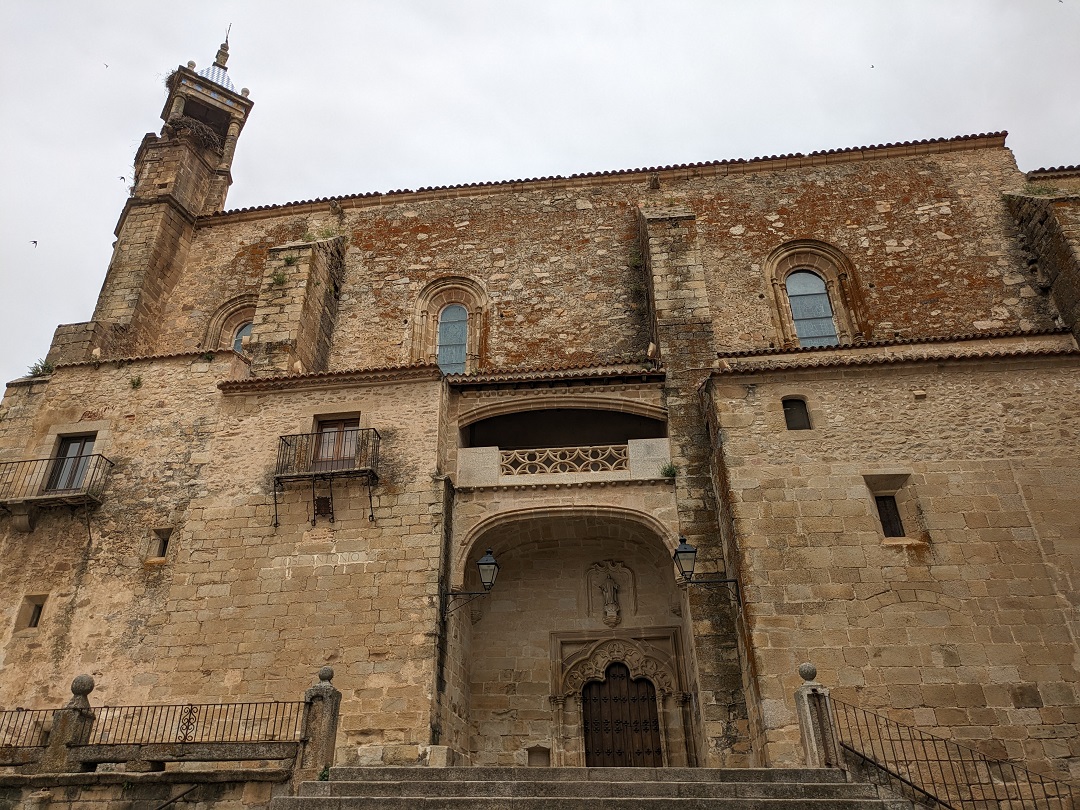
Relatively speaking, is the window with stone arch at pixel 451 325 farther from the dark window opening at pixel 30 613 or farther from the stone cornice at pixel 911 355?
the dark window opening at pixel 30 613

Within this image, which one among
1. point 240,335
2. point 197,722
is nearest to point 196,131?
point 240,335

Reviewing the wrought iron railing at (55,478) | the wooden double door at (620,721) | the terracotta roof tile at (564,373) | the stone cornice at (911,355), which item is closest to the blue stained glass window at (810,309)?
the stone cornice at (911,355)

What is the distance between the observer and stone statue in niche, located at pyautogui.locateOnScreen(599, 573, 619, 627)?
13.8m

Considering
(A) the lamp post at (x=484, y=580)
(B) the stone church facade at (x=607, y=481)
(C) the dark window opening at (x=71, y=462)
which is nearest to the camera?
(B) the stone church facade at (x=607, y=481)

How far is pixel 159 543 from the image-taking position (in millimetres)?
13062

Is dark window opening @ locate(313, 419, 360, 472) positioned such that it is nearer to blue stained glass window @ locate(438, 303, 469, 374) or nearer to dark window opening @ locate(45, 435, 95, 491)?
blue stained glass window @ locate(438, 303, 469, 374)

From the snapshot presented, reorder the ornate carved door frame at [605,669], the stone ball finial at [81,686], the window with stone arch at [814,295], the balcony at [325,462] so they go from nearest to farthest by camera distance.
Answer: the stone ball finial at [81,686]
the balcony at [325,462]
the ornate carved door frame at [605,669]
the window with stone arch at [814,295]

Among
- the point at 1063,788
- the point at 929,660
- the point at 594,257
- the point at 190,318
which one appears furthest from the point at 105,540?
the point at 1063,788

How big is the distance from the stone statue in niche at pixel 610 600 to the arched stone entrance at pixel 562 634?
18 mm

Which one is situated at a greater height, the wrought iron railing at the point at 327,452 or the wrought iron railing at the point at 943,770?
the wrought iron railing at the point at 327,452

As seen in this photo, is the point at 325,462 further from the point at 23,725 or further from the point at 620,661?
the point at 620,661

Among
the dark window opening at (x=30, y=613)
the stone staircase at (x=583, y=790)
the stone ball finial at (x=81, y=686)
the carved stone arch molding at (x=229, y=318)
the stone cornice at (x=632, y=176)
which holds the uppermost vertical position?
the stone cornice at (x=632, y=176)

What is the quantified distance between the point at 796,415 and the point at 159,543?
10.5 m

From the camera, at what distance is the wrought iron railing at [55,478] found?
13.4 metres
